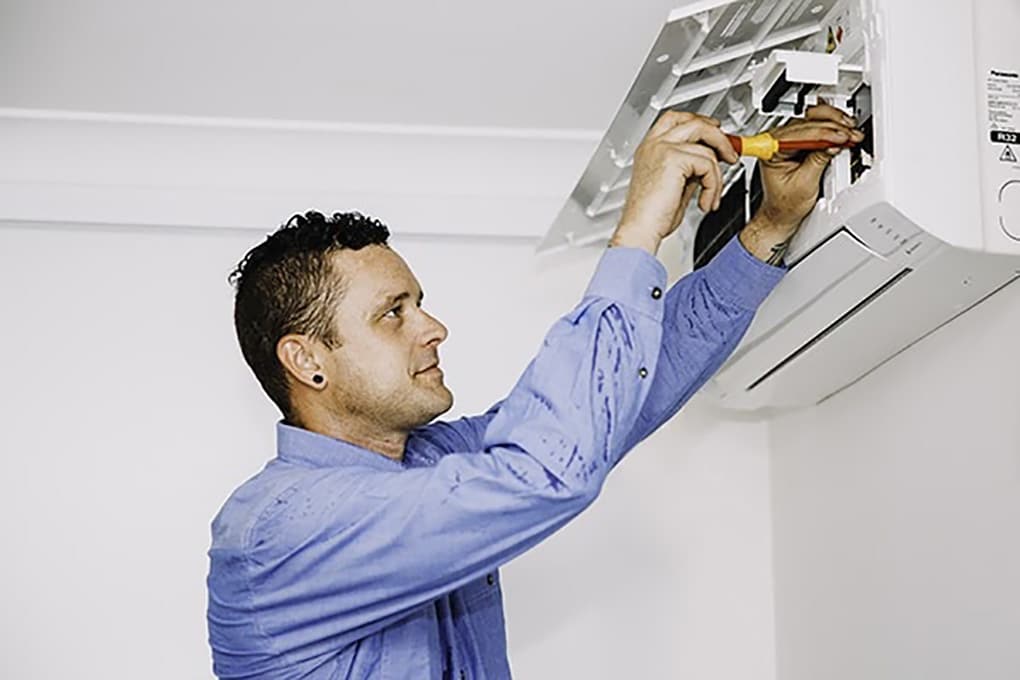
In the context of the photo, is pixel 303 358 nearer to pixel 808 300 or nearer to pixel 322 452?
pixel 322 452

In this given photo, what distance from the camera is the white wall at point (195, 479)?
1.98m

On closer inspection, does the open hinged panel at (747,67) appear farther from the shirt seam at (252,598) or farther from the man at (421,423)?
the shirt seam at (252,598)

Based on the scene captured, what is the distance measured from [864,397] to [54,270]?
113 cm

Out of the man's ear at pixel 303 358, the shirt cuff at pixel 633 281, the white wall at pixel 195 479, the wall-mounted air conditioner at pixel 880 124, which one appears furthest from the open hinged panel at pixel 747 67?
the white wall at pixel 195 479

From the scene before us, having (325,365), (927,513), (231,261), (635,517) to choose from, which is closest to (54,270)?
(231,261)

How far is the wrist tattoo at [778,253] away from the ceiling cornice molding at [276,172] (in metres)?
0.60

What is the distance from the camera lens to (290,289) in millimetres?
1508

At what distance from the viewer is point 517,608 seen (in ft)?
6.72

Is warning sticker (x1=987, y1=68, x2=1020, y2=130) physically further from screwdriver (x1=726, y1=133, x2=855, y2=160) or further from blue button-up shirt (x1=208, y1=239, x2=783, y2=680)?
blue button-up shirt (x1=208, y1=239, x2=783, y2=680)

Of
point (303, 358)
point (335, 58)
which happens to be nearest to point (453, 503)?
point (303, 358)

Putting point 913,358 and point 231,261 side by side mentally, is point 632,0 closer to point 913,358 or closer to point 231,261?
point 913,358

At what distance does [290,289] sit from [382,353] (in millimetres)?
124

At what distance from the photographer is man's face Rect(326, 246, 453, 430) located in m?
1.47

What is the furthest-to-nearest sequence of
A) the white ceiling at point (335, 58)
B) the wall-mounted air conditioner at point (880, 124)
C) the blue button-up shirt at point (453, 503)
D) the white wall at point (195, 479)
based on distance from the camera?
1. the white wall at point (195, 479)
2. the white ceiling at point (335, 58)
3. the wall-mounted air conditioner at point (880, 124)
4. the blue button-up shirt at point (453, 503)
